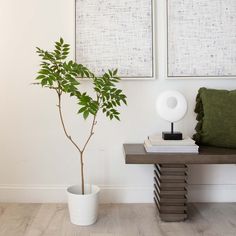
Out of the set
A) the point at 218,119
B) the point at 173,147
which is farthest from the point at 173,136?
the point at 218,119

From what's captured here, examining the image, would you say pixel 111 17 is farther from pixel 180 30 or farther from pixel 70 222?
pixel 70 222

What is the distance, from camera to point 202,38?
230cm

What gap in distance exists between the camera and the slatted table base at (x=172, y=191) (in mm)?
2023

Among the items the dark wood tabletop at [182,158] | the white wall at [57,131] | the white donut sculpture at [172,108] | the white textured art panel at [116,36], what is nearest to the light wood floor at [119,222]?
the white wall at [57,131]

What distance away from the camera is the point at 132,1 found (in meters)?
2.29

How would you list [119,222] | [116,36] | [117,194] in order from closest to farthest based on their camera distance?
1. [119,222]
2. [116,36]
3. [117,194]

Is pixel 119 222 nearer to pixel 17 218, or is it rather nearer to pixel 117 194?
pixel 117 194

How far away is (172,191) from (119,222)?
1.33 feet

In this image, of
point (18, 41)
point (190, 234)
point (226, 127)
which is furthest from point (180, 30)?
point (190, 234)

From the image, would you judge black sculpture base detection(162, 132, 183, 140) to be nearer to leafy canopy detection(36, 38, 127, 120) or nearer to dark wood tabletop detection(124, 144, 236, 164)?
dark wood tabletop detection(124, 144, 236, 164)

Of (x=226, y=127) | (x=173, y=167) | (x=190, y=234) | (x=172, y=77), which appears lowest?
(x=190, y=234)

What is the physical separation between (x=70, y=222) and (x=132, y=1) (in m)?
1.63

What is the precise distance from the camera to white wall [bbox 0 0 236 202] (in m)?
2.31

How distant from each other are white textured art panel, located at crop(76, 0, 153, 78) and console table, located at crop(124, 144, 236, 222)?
2.19ft
